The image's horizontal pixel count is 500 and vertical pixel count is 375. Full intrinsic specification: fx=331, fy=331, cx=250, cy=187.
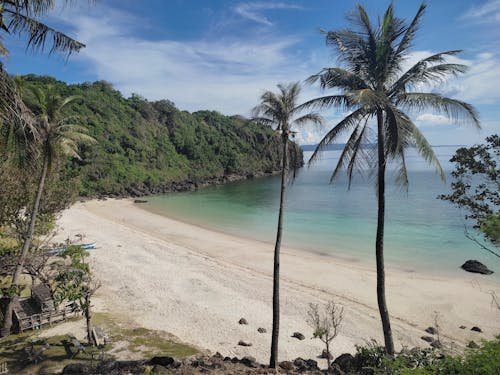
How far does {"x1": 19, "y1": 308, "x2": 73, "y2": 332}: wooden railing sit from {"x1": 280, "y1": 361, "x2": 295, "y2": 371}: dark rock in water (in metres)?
8.39

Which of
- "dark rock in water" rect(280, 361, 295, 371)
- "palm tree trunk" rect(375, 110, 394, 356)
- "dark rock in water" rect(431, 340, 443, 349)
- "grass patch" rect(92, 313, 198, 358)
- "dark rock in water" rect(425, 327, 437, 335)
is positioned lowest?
"dark rock in water" rect(425, 327, 437, 335)

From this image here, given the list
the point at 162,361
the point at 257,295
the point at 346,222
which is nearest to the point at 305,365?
the point at 162,361

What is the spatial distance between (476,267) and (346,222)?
16.0 metres

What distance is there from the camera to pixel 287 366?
1007cm

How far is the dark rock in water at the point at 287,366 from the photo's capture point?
32.7ft

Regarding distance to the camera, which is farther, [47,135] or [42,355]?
[47,135]

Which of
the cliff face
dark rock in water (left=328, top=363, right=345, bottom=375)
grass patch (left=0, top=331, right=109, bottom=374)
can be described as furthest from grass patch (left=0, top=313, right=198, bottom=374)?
the cliff face

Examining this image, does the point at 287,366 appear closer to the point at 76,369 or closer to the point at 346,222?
the point at 76,369

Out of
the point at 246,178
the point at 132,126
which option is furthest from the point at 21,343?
the point at 246,178

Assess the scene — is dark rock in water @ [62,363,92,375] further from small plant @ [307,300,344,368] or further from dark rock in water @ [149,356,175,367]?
small plant @ [307,300,344,368]

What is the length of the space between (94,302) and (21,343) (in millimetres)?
3949

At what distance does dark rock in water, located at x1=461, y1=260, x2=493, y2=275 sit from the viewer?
69.6 ft

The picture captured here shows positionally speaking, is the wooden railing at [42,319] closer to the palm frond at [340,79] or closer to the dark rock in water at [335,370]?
the dark rock in water at [335,370]

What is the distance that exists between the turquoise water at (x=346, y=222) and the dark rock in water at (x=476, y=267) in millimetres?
813
